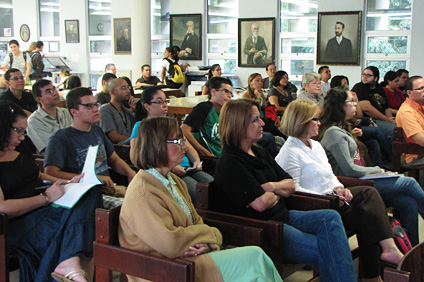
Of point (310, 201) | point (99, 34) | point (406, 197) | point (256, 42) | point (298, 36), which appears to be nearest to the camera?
point (310, 201)

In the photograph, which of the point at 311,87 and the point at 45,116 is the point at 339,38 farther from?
the point at 45,116

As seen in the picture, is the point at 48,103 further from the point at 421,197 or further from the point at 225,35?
the point at 225,35

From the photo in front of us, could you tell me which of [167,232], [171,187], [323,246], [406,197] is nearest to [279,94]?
[406,197]

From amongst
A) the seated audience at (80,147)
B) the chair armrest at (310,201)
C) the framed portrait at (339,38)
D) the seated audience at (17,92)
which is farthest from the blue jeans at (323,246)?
the framed portrait at (339,38)

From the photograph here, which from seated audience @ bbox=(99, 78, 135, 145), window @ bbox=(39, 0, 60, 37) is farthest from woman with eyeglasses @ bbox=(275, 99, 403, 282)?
window @ bbox=(39, 0, 60, 37)

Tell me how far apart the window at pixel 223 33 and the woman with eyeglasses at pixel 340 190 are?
31.8 ft

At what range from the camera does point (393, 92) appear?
8.12m

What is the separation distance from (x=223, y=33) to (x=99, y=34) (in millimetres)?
4193

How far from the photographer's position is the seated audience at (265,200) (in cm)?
268

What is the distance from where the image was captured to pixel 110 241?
222cm

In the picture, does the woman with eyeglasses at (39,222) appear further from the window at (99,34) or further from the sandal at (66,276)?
the window at (99,34)

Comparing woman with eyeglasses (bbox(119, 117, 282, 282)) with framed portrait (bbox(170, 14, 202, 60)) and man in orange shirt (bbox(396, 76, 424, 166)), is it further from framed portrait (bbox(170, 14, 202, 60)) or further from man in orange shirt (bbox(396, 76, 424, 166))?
framed portrait (bbox(170, 14, 202, 60))

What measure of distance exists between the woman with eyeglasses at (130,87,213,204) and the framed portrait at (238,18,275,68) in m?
8.23

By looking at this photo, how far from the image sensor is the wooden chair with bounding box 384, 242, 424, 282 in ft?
4.41
